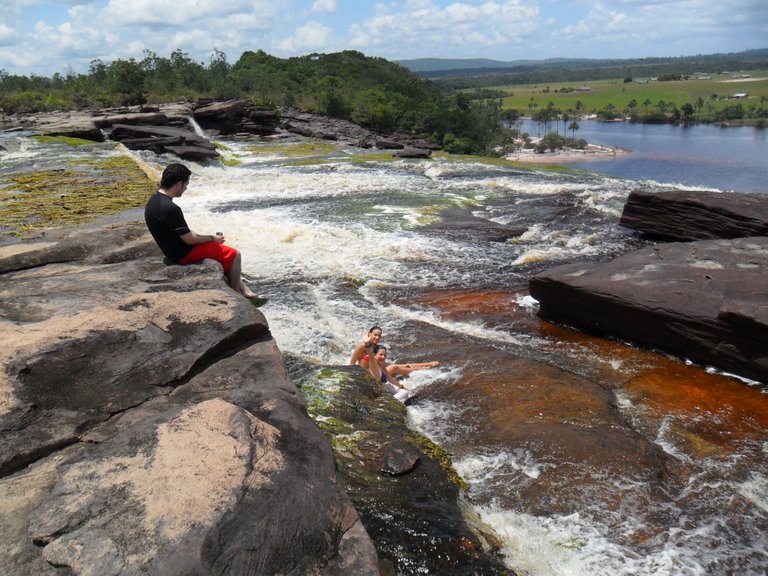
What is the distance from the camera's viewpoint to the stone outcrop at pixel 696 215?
13.8 m

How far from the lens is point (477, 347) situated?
28.9 ft

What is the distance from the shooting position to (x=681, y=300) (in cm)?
875

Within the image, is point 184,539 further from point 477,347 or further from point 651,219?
point 651,219

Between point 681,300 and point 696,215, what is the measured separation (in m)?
7.29

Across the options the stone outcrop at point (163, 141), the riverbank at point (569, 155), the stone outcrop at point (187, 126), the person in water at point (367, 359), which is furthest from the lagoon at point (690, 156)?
the person in water at point (367, 359)

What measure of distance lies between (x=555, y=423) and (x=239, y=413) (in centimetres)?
422

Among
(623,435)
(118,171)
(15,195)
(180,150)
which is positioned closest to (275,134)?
(180,150)

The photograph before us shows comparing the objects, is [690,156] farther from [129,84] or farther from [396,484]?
[396,484]

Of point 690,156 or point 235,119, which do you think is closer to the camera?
point 235,119

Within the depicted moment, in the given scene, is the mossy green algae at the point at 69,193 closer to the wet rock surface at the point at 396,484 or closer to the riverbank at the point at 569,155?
the wet rock surface at the point at 396,484

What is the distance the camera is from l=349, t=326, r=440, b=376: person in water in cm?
770

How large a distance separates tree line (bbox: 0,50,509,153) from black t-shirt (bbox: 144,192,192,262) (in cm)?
4393

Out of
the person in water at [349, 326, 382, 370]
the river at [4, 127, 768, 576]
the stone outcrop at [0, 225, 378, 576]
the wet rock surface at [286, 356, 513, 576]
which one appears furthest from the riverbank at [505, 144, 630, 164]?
the stone outcrop at [0, 225, 378, 576]

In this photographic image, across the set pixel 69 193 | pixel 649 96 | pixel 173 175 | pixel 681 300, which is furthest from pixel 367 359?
pixel 649 96
